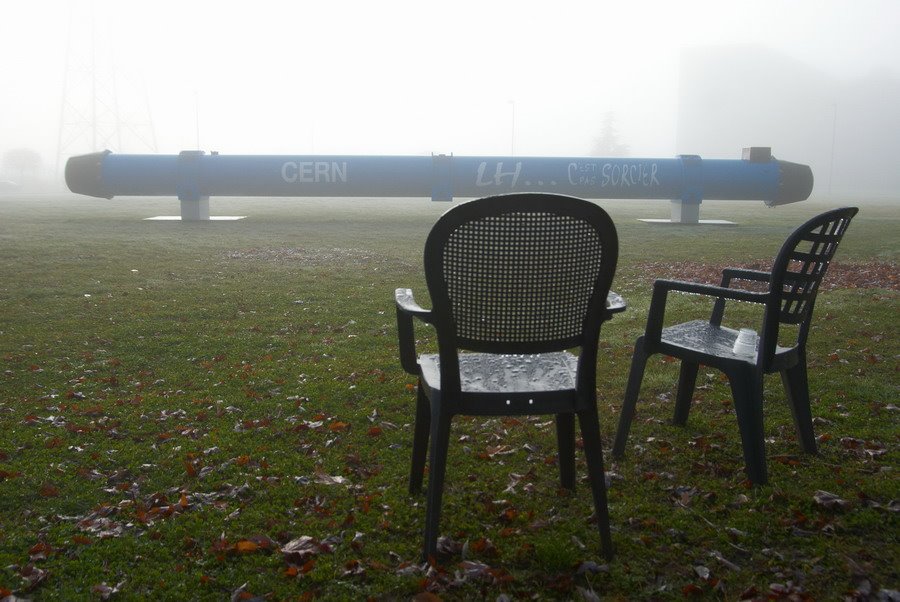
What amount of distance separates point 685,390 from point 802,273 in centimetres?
120

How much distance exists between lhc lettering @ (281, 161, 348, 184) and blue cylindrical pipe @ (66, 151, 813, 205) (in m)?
0.03

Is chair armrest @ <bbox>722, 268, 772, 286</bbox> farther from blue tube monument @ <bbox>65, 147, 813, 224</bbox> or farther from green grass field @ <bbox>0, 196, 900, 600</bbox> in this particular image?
blue tube monument @ <bbox>65, 147, 813, 224</bbox>

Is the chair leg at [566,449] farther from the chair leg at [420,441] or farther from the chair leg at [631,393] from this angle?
the chair leg at [420,441]

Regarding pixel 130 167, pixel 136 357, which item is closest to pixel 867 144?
pixel 130 167

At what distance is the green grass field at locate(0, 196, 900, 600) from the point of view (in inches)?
118

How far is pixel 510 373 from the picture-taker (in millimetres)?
3215

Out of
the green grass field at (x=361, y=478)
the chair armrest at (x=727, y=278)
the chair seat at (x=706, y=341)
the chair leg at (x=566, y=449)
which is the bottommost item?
the green grass field at (x=361, y=478)

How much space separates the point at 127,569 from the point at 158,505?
2.01 ft

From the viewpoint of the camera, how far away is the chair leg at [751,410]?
364 centimetres

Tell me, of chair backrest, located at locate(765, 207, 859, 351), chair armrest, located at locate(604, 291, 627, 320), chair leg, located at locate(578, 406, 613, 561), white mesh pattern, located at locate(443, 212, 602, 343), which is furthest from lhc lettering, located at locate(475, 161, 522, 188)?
white mesh pattern, located at locate(443, 212, 602, 343)

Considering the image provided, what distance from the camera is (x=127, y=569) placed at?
309cm

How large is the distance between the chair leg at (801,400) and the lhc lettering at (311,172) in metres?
18.1

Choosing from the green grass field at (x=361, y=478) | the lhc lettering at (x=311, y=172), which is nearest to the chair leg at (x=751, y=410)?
the green grass field at (x=361, y=478)

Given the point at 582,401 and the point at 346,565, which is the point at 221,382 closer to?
the point at 346,565
